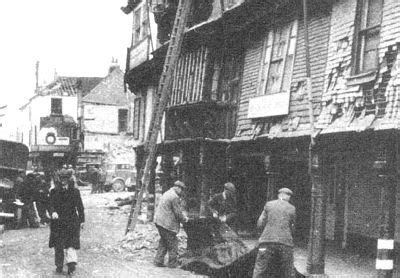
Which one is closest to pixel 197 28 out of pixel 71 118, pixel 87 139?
pixel 87 139

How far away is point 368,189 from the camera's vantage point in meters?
16.7

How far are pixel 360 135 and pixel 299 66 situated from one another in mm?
3925

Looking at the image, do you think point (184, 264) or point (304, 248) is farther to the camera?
point (304, 248)

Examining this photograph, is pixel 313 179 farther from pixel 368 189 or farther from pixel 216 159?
pixel 216 159

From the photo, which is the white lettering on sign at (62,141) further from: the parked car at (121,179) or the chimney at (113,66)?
the parked car at (121,179)

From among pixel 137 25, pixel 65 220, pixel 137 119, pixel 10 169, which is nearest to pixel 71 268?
pixel 65 220

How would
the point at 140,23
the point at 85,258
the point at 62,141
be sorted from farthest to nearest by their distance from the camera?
the point at 62,141
the point at 140,23
the point at 85,258

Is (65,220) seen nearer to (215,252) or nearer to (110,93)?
(215,252)

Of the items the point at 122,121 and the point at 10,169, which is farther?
the point at 122,121

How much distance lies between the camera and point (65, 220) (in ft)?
39.9

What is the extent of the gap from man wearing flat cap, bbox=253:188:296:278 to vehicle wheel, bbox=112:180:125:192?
33.9 m

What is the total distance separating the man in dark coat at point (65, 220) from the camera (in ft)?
39.4

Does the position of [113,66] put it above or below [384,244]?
above

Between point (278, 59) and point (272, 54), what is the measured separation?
1.39 ft
